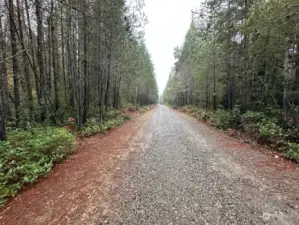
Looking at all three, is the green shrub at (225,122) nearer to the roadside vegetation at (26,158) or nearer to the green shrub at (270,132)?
the green shrub at (270,132)

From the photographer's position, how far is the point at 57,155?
14.7 feet

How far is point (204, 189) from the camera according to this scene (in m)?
3.11

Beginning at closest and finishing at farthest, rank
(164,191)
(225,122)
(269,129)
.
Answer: (164,191), (269,129), (225,122)

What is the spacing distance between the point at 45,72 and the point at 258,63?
43.0 ft

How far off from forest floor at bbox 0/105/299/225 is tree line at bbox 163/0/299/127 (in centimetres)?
469

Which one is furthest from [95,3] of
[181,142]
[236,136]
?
[236,136]

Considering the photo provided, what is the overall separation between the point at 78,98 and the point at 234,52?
10.6 meters

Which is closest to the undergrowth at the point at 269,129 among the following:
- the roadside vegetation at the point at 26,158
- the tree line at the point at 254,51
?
the tree line at the point at 254,51

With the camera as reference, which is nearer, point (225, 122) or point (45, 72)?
point (225, 122)

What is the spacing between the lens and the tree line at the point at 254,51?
19.7ft

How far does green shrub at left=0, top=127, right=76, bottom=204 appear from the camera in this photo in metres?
3.25

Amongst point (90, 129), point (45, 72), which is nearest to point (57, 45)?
point (45, 72)

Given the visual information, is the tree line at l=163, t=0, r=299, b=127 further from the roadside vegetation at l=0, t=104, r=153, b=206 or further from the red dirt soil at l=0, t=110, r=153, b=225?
the roadside vegetation at l=0, t=104, r=153, b=206

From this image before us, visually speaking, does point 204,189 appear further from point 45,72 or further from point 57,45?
point 57,45
